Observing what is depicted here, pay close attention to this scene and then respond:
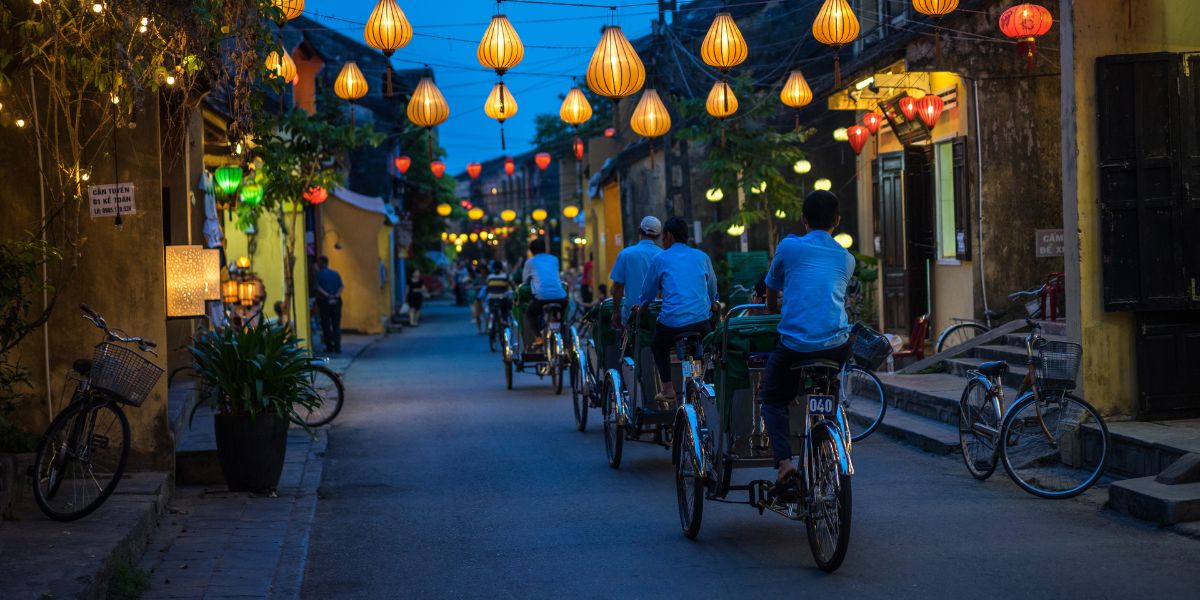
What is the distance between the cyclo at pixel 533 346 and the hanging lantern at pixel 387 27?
4.97 metres

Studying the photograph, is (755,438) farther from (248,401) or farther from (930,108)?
(930,108)

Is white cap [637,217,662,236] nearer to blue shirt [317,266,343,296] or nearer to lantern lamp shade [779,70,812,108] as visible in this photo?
lantern lamp shade [779,70,812,108]

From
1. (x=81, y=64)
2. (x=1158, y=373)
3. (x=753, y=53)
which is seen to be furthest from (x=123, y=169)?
(x=753, y=53)

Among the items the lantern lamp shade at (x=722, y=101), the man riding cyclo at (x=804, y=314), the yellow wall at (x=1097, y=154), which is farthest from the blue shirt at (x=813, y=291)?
the lantern lamp shade at (x=722, y=101)

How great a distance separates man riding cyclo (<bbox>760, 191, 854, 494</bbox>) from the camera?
6.75 metres

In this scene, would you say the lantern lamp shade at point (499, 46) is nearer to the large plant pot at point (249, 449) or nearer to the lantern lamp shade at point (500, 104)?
the lantern lamp shade at point (500, 104)

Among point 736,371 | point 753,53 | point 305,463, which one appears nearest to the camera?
point 736,371

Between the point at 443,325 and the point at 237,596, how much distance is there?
108 feet

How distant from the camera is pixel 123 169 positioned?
8992 mm

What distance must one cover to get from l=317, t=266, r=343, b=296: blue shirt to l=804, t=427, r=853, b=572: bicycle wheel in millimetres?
19708

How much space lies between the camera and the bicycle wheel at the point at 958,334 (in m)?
15.2

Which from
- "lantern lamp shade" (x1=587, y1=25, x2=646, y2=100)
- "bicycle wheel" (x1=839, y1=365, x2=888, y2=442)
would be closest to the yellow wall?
"bicycle wheel" (x1=839, y1=365, x2=888, y2=442)

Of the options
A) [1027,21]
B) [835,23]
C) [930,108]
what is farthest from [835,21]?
[930,108]

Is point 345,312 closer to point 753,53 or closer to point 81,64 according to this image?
point 753,53
